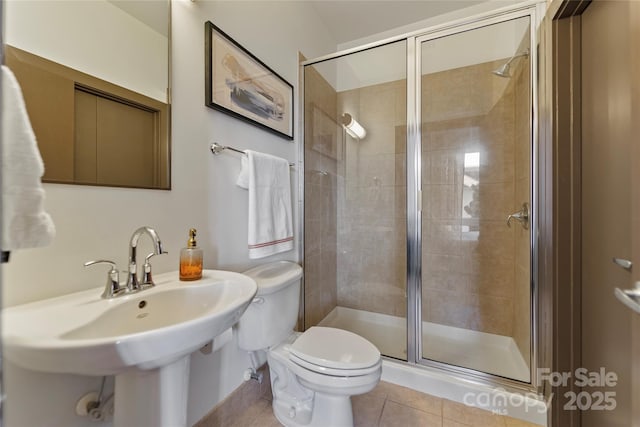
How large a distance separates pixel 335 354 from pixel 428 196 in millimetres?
1328

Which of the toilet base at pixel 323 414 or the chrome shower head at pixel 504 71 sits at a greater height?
the chrome shower head at pixel 504 71

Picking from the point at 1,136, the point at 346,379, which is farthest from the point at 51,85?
the point at 346,379

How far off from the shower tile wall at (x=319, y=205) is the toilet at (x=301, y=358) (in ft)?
2.17

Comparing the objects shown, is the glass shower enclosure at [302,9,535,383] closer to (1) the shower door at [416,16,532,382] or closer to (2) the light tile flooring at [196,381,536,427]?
(1) the shower door at [416,16,532,382]

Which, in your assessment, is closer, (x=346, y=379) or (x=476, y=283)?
(x=346, y=379)

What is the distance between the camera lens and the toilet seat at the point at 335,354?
102 cm

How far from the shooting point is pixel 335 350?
3.72ft

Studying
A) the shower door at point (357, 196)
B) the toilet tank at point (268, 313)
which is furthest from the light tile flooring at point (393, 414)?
the shower door at point (357, 196)

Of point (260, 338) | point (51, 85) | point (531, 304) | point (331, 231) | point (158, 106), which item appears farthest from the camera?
point (331, 231)

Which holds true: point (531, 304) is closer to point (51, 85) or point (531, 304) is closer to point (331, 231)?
point (331, 231)

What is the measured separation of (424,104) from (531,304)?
53.7 inches

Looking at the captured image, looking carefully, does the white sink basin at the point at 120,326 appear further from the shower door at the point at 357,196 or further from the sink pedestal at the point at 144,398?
the shower door at the point at 357,196

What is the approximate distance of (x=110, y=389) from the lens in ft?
2.70

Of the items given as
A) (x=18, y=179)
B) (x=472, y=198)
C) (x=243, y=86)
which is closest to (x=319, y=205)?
(x=243, y=86)
